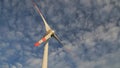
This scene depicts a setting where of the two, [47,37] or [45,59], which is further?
[47,37]

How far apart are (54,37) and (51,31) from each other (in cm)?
307

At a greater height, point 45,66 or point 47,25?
point 47,25

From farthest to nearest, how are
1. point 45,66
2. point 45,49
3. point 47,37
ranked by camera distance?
1. point 47,37
2. point 45,49
3. point 45,66

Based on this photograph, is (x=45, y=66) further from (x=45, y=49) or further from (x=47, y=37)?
(x=47, y=37)


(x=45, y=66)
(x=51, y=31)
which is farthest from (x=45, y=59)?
(x=51, y=31)

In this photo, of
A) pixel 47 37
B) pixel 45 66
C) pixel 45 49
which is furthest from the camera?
pixel 47 37

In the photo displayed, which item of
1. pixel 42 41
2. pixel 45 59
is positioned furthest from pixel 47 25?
pixel 45 59

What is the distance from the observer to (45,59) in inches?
2744

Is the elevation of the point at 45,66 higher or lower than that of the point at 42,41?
lower

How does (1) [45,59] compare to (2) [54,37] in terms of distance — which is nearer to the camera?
(1) [45,59]

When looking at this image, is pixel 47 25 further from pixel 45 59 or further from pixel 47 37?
pixel 45 59

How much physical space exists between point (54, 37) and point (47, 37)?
4.21 m

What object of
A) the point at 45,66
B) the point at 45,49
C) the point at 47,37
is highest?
the point at 47,37

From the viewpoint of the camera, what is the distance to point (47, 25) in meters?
82.6
